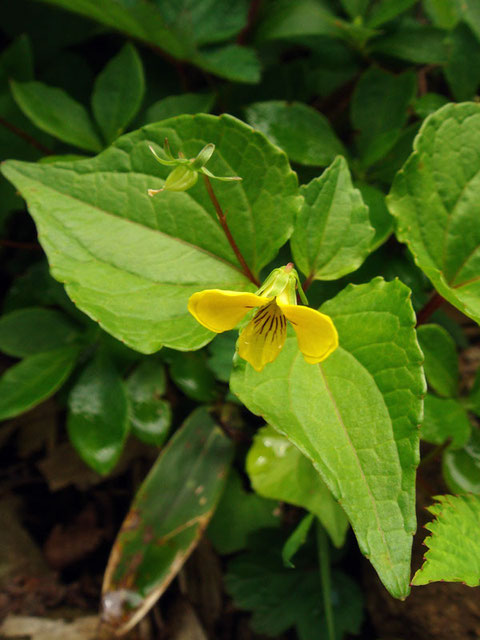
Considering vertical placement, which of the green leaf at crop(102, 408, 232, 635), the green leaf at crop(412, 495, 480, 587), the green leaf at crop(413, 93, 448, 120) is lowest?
the green leaf at crop(102, 408, 232, 635)

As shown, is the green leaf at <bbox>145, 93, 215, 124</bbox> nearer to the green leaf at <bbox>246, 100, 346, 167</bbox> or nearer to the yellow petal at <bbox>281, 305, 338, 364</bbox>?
the green leaf at <bbox>246, 100, 346, 167</bbox>

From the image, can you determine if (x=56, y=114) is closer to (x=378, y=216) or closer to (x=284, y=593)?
(x=378, y=216)

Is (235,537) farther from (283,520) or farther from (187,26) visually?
(187,26)

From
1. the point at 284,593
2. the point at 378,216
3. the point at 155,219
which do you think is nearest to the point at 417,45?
the point at 378,216

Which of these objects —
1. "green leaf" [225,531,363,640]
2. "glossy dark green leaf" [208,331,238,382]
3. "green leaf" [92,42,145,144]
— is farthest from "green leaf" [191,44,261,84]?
"green leaf" [225,531,363,640]

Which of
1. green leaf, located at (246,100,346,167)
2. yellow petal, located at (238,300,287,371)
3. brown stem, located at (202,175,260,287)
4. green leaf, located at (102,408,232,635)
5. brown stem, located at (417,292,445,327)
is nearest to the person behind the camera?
yellow petal, located at (238,300,287,371)

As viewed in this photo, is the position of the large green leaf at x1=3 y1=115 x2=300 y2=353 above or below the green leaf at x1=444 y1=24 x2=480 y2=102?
below
